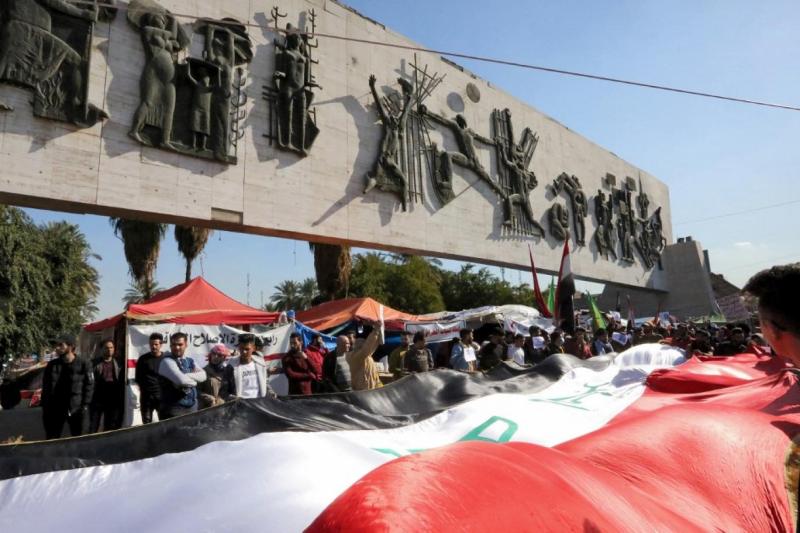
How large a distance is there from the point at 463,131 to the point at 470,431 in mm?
15146

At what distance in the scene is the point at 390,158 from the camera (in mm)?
14859

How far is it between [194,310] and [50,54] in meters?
5.44

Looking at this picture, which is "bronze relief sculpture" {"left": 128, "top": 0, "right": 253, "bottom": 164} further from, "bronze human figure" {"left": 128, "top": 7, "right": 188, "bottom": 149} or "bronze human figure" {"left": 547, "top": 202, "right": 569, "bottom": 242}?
"bronze human figure" {"left": 547, "top": 202, "right": 569, "bottom": 242}

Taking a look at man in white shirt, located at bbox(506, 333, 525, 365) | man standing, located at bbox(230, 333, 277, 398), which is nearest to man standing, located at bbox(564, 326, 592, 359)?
man in white shirt, located at bbox(506, 333, 525, 365)

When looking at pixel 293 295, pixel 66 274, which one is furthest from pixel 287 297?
pixel 66 274

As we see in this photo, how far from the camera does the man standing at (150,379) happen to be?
21.4 feet

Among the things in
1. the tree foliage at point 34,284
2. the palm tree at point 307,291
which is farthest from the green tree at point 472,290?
the tree foliage at point 34,284

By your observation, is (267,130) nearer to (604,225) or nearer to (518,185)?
(518,185)

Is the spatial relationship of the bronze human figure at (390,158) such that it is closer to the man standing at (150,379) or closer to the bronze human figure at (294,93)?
the bronze human figure at (294,93)

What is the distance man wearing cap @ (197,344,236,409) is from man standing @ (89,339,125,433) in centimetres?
191

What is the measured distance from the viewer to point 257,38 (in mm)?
12742

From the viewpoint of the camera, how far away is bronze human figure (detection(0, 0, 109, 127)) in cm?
912

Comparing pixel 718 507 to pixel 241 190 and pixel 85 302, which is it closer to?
pixel 241 190

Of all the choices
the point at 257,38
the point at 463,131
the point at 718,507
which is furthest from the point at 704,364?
the point at 463,131
